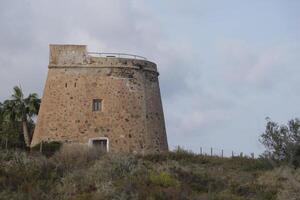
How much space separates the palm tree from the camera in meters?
43.6

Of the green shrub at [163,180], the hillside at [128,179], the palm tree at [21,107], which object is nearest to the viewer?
the hillside at [128,179]

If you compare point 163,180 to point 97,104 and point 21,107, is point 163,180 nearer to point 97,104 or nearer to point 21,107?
point 97,104

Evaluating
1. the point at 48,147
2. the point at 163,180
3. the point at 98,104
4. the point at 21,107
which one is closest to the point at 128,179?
the point at 163,180

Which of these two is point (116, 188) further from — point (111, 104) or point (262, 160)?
point (111, 104)

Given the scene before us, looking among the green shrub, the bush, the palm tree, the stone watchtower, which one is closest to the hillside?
the green shrub

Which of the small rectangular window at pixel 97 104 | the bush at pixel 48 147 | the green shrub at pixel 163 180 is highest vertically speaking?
the small rectangular window at pixel 97 104

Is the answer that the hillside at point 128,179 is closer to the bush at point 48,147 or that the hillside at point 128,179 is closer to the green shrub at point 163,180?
the green shrub at point 163,180

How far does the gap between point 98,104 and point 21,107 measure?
8.77 meters

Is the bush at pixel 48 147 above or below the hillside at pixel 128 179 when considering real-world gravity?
above

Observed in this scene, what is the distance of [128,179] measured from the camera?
78.3 feet

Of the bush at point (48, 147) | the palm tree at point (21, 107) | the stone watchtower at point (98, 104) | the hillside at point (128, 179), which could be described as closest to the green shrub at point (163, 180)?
the hillside at point (128, 179)

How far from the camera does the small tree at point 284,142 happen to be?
99.8 feet

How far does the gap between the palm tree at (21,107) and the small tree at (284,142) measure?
18.2m

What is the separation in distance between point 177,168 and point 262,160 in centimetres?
598
